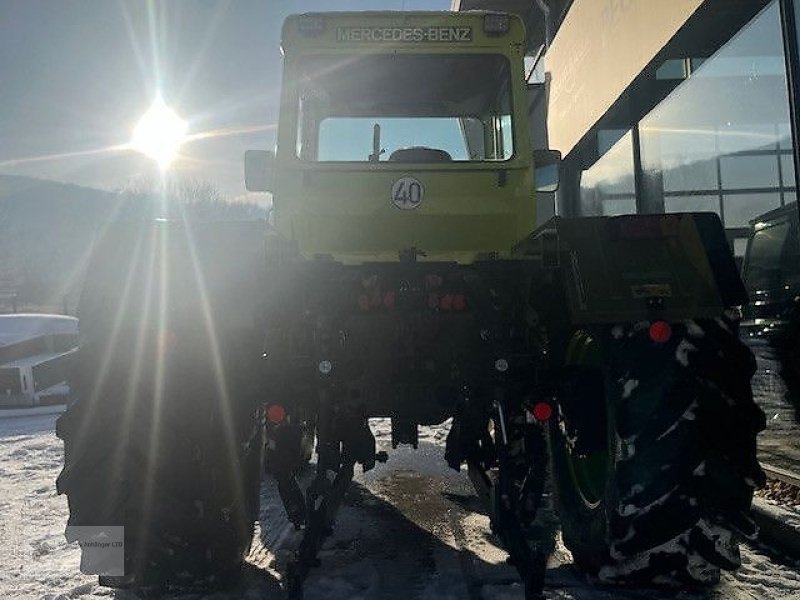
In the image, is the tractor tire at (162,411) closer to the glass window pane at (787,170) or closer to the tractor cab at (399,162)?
the tractor cab at (399,162)

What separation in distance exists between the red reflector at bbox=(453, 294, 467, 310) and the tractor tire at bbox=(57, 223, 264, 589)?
0.99 meters

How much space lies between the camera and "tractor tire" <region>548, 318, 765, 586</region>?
301 cm

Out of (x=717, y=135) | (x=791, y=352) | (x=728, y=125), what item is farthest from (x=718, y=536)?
(x=717, y=135)

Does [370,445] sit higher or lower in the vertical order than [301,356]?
lower

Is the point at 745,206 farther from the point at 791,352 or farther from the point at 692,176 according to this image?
the point at 791,352

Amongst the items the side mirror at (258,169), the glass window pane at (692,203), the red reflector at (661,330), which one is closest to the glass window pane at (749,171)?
the glass window pane at (692,203)

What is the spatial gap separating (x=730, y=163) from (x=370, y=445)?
428cm

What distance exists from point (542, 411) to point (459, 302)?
642 millimetres

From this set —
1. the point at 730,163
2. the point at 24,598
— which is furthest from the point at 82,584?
the point at 730,163

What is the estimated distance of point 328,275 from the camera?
135 inches

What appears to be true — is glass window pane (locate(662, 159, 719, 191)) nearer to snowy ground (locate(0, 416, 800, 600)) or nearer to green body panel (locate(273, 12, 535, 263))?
green body panel (locate(273, 12, 535, 263))

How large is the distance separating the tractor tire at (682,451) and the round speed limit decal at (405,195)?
1656 mm

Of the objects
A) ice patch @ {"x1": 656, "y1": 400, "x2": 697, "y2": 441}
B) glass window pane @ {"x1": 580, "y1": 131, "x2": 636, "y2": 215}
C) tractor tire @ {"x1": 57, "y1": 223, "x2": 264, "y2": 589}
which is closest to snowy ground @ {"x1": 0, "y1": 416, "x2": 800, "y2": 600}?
tractor tire @ {"x1": 57, "y1": 223, "x2": 264, "y2": 589}

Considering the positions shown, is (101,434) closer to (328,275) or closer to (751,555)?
(328,275)
